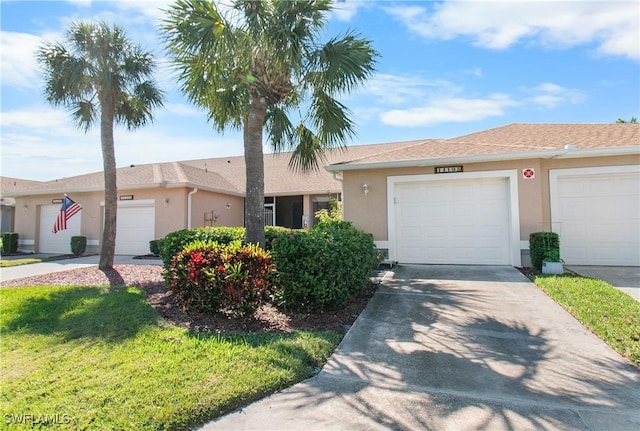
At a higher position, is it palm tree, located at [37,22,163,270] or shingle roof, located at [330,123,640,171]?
palm tree, located at [37,22,163,270]

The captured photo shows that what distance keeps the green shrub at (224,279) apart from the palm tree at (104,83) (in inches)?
239

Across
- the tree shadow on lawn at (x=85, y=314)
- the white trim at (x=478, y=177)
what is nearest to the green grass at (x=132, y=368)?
the tree shadow on lawn at (x=85, y=314)

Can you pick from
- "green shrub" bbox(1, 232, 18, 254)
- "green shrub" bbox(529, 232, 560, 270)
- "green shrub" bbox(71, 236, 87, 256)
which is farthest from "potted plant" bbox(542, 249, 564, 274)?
"green shrub" bbox(1, 232, 18, 254)

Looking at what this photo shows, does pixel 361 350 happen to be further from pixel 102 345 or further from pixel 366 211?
pixel 366 211

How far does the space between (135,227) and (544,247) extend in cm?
1531

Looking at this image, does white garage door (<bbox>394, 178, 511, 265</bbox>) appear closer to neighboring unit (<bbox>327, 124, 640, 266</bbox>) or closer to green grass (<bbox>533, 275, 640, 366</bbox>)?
neighboring unit (<bbox>327, 124, 640, 266</bbox>)

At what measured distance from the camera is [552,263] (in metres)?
7.73

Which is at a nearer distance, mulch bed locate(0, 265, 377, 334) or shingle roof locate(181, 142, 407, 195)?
mulch bed locate(0, 265, 377, 334)

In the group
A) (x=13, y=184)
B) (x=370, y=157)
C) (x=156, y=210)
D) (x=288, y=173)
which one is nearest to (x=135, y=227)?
(x=156, y=210)

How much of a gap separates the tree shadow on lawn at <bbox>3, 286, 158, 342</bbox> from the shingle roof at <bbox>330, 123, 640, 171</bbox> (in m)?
6.49

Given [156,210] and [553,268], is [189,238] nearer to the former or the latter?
[553,268]

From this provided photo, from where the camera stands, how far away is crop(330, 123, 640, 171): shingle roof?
29.3 ft

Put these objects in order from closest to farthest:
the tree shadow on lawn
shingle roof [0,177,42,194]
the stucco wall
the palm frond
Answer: the tree shadow on lawn < the palm frond < the stucco wall < shingle roof [0,177,42,194]

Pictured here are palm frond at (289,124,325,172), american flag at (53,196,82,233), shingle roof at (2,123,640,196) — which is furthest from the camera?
american flag at (53,196,82,233)
